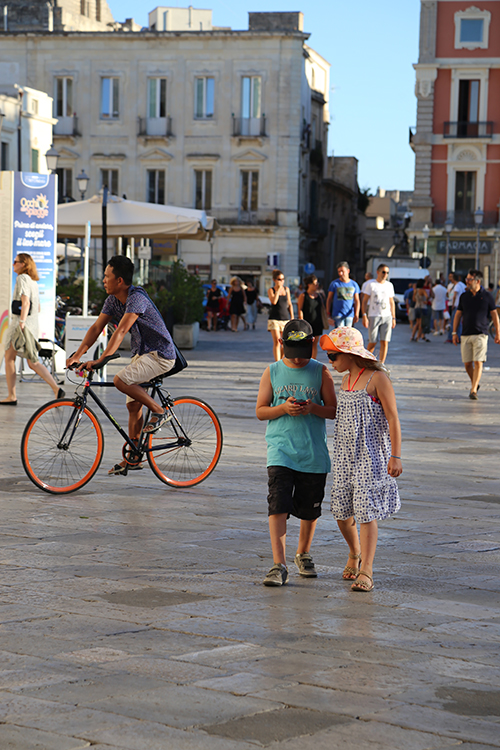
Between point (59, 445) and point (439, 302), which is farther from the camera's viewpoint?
point (439, 302)

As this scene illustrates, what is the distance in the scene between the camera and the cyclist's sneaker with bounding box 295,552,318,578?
5938 mm

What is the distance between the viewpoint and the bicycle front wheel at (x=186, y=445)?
8680 millimetres

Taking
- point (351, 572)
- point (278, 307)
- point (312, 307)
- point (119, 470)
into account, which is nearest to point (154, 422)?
point (119, 470)

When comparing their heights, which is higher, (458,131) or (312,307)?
(458,131)

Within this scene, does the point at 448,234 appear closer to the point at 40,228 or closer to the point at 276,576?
the point at 40,228

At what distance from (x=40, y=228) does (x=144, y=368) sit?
9206 millimetres

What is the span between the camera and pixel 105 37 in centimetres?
5572

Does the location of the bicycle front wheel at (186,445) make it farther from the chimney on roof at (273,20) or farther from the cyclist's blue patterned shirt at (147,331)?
the chimney on roof at (273,20)

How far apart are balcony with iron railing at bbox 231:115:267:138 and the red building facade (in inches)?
306

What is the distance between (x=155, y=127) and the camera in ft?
183

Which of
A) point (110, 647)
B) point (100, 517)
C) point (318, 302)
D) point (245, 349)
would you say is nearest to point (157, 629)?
point (110, 647)

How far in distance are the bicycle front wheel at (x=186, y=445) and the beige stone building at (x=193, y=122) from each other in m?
46.2

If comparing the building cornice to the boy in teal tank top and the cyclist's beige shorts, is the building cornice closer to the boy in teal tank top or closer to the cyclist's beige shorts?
the cyclist's beige shorts

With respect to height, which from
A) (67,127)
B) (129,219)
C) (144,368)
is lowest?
(144,368)
